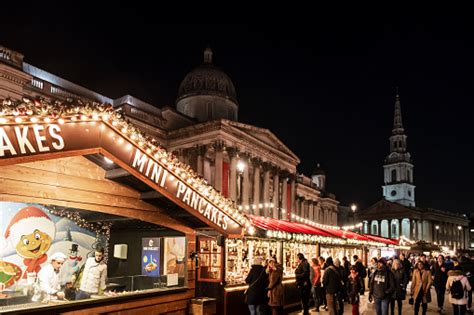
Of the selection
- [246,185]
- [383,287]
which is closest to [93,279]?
[383,287]

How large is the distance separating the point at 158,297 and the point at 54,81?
30.2 metres

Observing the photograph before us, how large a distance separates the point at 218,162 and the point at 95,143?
3420 cm

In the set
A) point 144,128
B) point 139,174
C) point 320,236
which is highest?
point 144,128

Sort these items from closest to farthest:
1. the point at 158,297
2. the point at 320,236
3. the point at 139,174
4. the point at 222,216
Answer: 1. the point at 139,174
2. the point at 158,297
3. the point at 222,216
4. the point at 320,236

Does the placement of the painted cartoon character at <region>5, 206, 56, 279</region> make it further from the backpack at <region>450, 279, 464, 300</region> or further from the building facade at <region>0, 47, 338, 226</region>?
the building facade at <region>0, 47, 338, 226</region>

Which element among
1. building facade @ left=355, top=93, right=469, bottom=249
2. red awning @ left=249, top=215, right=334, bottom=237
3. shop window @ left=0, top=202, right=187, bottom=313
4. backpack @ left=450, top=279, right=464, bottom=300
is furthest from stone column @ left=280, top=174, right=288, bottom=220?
building facade @ left=355, top=93, right=469, bottom=249

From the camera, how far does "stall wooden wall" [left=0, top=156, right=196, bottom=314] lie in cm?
785

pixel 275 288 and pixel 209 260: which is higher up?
pixel 209 260

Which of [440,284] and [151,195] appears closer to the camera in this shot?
[151,195]

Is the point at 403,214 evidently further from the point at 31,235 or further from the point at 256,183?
the point at 31,235

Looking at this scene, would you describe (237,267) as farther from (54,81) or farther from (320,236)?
(54,81)

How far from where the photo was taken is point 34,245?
434 inches

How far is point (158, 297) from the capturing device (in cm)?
1034

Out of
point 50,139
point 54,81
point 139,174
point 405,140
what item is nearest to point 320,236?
point 139,174
